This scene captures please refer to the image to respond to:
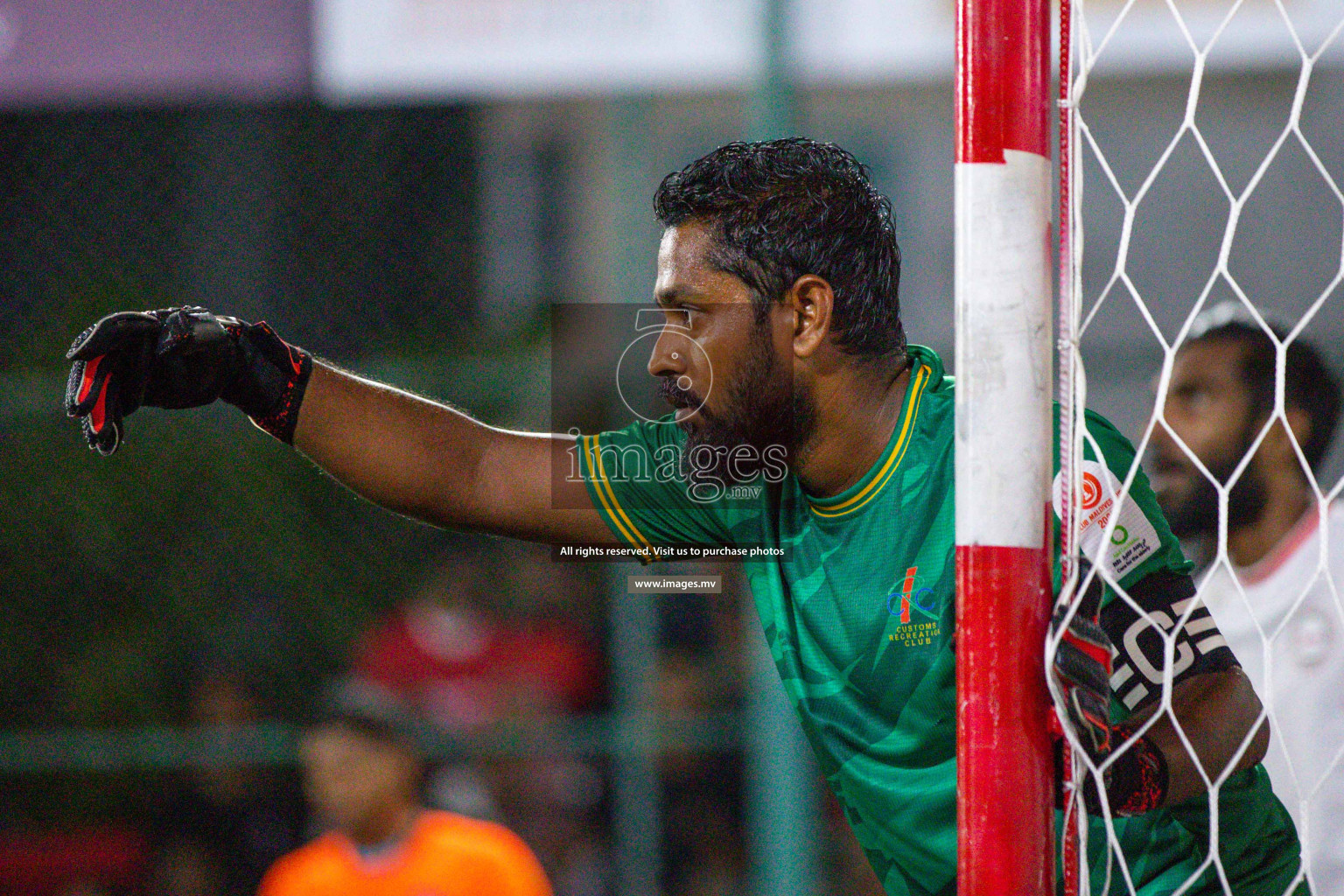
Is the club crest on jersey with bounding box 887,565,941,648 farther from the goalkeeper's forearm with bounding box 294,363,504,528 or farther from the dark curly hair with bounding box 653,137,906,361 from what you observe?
the goalkeeper's forearm with bounding box 294,363,504,528

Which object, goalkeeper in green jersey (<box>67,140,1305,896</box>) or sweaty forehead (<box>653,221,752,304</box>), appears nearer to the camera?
goalkeeper in green jersey (<box>67,140,1305,896</box>)

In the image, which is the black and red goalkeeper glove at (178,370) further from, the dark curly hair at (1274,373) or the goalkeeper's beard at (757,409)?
the dark curly hair at (1274,373)

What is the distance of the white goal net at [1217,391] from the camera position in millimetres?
1623

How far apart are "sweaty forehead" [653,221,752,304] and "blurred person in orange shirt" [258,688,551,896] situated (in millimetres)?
2601

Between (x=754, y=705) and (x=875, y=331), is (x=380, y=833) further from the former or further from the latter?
(x=875, y=331)

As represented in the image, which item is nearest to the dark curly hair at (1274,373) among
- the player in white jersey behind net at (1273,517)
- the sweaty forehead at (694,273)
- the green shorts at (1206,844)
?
the player in white jersey behind net at (1273,517)

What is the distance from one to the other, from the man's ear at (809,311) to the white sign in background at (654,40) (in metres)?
2.53

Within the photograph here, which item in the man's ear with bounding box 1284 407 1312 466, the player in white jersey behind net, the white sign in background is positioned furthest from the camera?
the white sign in background

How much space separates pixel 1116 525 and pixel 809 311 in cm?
53

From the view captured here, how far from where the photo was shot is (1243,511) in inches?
128

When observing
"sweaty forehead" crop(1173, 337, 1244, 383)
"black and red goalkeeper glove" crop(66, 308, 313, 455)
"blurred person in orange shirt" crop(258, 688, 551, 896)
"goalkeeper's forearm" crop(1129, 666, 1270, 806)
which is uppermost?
"sweaty forehead" crop(1173, 337, 1244, 383)

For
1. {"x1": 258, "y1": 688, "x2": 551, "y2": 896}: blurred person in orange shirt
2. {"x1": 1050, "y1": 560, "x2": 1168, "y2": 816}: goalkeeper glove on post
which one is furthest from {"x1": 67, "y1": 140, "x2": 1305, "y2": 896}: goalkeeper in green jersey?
{"x1": 258, "y1": 688, "x2": 551, "y2": 896}: blurred person in orange shirt

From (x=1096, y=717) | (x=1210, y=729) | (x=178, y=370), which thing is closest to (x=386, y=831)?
(x=178, y=370)

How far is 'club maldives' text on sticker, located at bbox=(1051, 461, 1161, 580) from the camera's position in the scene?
1.72 m
